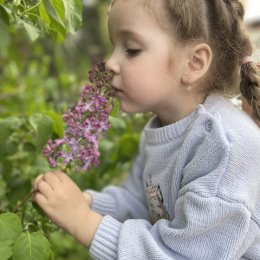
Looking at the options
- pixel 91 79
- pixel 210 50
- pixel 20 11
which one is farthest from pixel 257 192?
pixel 20 11

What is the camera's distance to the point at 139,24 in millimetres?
1356

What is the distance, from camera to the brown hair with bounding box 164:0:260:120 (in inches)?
54.5

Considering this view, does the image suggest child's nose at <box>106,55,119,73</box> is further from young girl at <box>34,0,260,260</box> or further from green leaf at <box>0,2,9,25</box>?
green leaf at <box>0,2,9,25</box>

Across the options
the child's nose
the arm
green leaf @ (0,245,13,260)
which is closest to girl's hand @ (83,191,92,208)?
the arm

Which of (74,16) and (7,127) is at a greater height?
(74,16)

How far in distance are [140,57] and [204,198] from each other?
0.42 m

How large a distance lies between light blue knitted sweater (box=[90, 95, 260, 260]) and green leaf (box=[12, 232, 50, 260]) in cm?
22

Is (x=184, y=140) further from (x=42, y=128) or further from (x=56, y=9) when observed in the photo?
(x=56, y=9)

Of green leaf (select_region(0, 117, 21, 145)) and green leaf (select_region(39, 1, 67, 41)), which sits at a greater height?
green leaf (select_region(39, 1, 67, 41))

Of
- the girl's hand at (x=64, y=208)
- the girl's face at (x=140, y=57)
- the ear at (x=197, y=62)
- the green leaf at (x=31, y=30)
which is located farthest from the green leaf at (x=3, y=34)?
the ear at (x=197, y=62)

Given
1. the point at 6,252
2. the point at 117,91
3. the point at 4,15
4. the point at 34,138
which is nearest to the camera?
the point at 6,252

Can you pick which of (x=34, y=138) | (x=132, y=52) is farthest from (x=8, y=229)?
(x=132, y=52)

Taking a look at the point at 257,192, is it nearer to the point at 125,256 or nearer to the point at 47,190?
the point at 125,256

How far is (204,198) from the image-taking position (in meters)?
1.23
